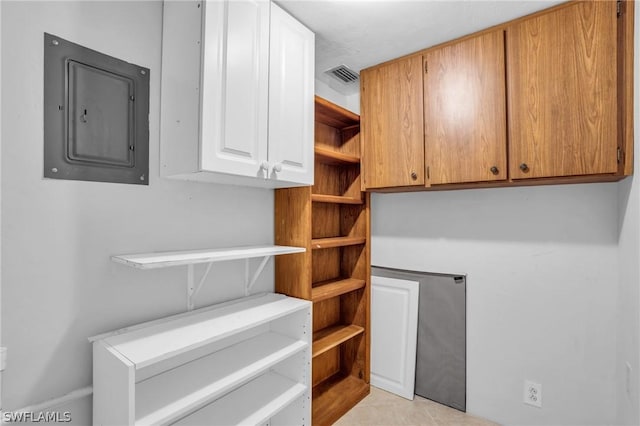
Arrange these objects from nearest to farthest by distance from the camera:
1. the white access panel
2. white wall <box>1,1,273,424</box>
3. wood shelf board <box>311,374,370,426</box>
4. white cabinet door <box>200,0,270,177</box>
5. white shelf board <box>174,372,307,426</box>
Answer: white wall <box>1,1,273,424</box>
white cabinet door <box>200,0,270,177</box>
white shelf board <box>174,372,307,426</box>
wood shelf board <box>311,374,370,426</box>
the white access panel

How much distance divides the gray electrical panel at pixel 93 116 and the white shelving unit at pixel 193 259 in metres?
0.33

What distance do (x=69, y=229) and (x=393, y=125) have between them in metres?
1.78

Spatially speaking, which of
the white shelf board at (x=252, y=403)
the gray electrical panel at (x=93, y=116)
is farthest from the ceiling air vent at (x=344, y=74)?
the white shelf board at (x=252, y=403)

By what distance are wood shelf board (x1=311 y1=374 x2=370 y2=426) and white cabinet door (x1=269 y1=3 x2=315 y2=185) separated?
1.42 metres

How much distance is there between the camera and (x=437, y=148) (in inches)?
71.6

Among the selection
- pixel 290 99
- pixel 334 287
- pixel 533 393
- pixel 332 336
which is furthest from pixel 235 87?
pixel 533 393

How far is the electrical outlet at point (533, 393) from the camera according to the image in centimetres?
176

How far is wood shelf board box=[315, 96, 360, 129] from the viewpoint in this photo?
76.8 inches

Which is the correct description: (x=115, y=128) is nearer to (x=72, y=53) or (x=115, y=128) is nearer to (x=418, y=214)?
(x=72, y=53)

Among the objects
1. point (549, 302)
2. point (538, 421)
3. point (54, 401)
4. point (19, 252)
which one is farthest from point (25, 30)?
point (538, 421)

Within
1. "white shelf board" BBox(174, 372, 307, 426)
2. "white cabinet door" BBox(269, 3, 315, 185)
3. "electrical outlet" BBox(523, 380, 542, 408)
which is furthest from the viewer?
"electrical outlet" BBox(523, 380, 542, 408)

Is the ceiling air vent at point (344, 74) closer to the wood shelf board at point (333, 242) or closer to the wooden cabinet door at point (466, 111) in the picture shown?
the wooden cabinet door at point (466, 111)

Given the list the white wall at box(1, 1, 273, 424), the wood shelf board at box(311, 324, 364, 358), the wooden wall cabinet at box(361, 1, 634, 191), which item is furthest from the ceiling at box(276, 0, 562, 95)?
the wood shelf board at box(311, 324, 364, 358)

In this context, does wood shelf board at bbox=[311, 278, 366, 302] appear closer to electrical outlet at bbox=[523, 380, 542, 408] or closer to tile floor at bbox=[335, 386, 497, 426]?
tile floor at bbox=[335, 386, 497, 426]
